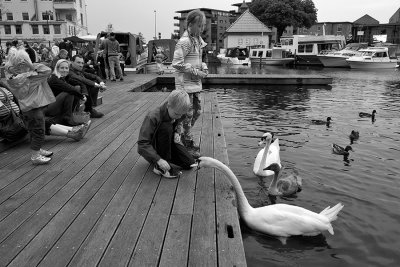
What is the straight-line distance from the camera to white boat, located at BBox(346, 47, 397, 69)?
123 feet

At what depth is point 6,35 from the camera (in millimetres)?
61594

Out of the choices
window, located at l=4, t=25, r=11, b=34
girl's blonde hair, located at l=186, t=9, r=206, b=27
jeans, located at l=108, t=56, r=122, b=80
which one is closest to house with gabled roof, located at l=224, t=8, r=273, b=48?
window, located at l=4, t=25, r=11, b=34

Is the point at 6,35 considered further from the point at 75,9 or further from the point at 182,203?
the point at 182,203

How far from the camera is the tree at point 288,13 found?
63594 mm

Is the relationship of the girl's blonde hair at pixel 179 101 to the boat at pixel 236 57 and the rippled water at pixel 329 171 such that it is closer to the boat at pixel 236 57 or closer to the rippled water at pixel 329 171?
the rippled water at pixel 329 171

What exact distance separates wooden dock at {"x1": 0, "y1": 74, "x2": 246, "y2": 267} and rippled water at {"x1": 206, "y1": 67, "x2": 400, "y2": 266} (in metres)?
0.90

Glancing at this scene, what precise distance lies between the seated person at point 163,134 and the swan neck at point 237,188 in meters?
0.63

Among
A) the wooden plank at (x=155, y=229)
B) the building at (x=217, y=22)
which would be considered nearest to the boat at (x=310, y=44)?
the wooden plank at (x=155, y=229)

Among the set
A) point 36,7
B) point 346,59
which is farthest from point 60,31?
point 346,59

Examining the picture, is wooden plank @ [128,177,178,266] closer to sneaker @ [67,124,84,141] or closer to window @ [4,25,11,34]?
sneaker @ [67,124,84,141]

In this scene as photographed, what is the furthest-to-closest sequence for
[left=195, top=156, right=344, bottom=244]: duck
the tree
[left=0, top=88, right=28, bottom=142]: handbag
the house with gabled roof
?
the tree → the house with gabled roof → [left=0, top=88, right=28, bottom=142]: handbag → [left=195, top=156, right=344, bottom=244]: duck

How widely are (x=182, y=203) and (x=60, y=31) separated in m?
65.3

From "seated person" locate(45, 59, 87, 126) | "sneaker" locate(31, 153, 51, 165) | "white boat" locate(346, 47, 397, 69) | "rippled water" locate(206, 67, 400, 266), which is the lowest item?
"rippled water" locate(206, 67, 400, 266)

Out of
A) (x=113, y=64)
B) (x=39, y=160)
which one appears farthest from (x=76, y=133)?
(x=113, y=64)
